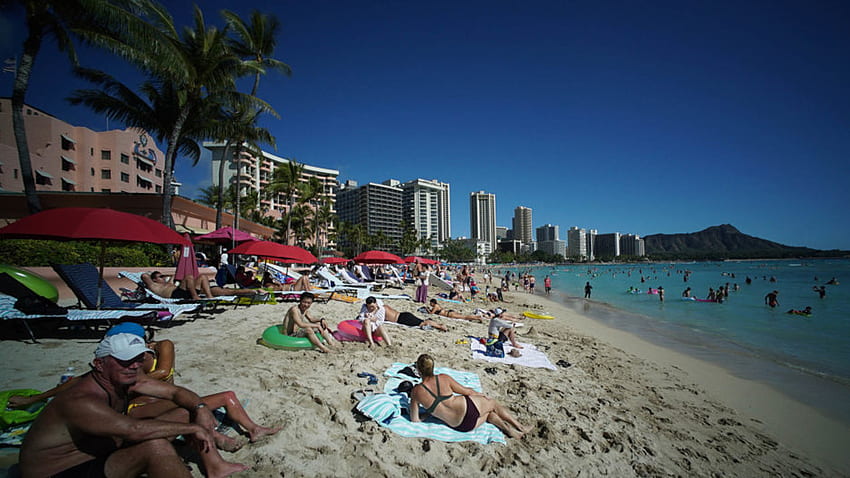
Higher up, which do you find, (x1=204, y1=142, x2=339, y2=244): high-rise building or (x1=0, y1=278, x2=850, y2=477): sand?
(x1=204, y1=142, x2=339, y2=244): high-rise building

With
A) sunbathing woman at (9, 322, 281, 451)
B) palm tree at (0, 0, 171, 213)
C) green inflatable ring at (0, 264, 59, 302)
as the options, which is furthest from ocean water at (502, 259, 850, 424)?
palm tree at (0, 0, 171, 213)

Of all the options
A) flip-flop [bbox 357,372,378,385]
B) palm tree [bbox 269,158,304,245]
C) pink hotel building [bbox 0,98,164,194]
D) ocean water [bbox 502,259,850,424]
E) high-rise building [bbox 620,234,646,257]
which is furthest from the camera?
high-rise building [bbox 620,234,646,257]

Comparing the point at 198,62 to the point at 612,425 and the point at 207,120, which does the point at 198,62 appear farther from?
the point at 612,425

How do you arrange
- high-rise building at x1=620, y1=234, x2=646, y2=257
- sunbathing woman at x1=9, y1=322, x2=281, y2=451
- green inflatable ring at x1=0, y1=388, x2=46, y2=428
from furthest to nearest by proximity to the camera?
high-rise building at x1=620, y1=234, x2=646, y2=257 < green inflatable ring at x1=0, y1=388, x2=46, y2=428 < sunbathing woman at x1=9, y1=322, x2=281, y2=451

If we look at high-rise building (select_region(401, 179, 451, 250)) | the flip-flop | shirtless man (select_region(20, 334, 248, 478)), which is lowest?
the flip-flop

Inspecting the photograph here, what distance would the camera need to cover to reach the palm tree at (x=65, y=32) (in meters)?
9.13

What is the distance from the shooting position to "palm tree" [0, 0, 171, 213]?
9.13 meters

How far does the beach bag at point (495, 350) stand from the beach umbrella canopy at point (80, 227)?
5.78m

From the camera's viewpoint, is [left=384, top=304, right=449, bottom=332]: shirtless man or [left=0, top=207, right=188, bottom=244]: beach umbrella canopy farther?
[left=384, top=304, right=449, bottom=332]: shirtless man

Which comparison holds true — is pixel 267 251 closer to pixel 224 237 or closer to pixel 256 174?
pixel 224 237

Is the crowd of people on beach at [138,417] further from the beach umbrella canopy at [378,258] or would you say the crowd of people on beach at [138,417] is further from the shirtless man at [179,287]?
the beach umbrella canopy at [378,258]

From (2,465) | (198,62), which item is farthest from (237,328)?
(198,62)

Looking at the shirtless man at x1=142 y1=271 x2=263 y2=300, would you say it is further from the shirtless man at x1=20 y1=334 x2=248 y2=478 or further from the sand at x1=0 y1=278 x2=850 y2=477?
the shirtless man at x1=20 y1=334 x2=248 y2=478

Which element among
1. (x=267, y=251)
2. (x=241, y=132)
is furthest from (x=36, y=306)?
(x=241, y=132)
